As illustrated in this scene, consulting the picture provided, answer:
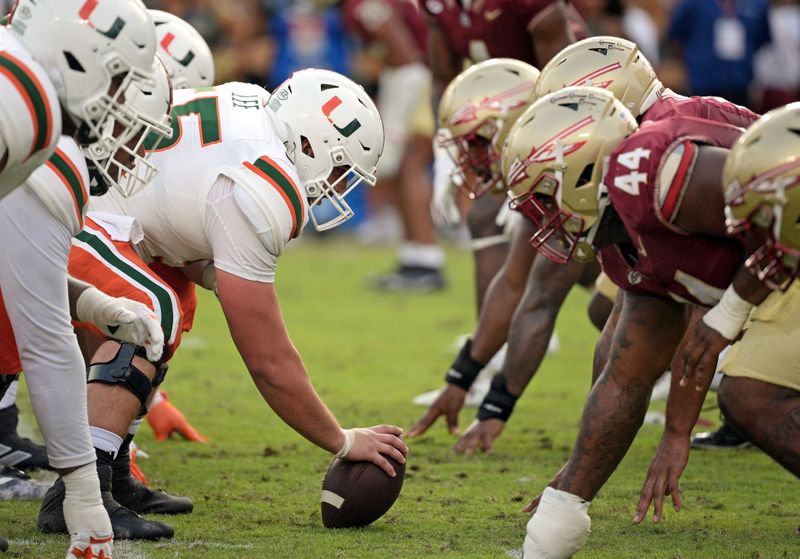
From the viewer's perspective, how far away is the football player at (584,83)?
3.95 meters

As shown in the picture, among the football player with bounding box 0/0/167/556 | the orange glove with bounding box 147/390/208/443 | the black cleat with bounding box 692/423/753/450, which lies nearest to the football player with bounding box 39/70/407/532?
the football player with bounding box 0/0/167/556

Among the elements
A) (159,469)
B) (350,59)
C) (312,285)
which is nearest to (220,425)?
(159,469)

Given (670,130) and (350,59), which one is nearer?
(670,130)

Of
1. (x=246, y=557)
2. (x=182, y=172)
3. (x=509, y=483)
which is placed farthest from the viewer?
(x=509, y=483)

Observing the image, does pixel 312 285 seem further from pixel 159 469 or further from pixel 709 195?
pixel 709 195

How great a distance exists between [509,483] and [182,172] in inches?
64.5

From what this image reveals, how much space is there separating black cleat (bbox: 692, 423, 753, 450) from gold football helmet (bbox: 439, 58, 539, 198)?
1.32 metres

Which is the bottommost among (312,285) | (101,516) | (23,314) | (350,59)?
(312,285)

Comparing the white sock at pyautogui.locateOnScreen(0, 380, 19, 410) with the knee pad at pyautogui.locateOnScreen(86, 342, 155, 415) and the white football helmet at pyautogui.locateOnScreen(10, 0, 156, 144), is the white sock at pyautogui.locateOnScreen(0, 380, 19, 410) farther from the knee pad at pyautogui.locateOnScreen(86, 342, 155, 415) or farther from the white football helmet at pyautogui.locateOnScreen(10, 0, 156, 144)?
the white football helmet at pyautogui.locateOnScreen(10, 0, 156, 144)

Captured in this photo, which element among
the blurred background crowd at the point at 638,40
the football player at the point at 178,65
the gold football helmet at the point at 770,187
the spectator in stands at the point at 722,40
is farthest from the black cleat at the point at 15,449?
the spectator in stands at the point at 722,40

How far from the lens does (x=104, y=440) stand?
3773 millimetres

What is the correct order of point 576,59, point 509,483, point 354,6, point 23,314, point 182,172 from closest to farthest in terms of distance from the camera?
point 23,314
point 182,172
point 576,59
point 509,483
point 354,6

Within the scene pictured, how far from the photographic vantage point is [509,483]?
15.3 feet

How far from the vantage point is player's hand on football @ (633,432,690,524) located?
371 centimetres
